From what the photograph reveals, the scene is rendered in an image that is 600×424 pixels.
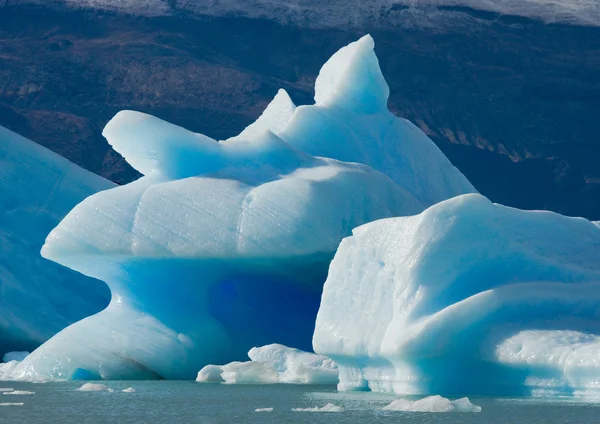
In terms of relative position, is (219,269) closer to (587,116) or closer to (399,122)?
(399,122)

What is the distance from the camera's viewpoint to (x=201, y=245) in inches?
563

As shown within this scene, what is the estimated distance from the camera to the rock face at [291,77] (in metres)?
30.7

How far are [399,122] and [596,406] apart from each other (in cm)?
851

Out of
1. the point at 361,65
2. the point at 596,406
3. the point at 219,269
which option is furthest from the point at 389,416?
the point at 361,65

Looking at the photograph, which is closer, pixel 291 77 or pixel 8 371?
pixel 8 371

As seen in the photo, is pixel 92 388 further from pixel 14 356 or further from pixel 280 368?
pixel 14 356

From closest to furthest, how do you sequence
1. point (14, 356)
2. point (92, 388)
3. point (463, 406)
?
point (463, 406) → point (92, 388) → point (14, 356)

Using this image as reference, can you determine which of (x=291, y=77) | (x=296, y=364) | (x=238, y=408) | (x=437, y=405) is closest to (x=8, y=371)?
(x=296, y=364)

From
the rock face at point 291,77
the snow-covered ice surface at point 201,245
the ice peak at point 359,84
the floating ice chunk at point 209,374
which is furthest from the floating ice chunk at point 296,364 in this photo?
the rock face at point 291,77

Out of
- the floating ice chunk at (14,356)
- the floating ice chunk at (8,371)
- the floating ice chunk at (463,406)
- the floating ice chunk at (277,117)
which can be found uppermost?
the floating ice chunk at (277,117)

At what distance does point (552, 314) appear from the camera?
1069 centimetres

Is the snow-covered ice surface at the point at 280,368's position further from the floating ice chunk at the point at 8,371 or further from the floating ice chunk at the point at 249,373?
the floating ice chunk at the point at 8,371

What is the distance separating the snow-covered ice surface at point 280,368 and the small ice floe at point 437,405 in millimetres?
3970

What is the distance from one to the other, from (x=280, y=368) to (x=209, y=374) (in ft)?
2.70
